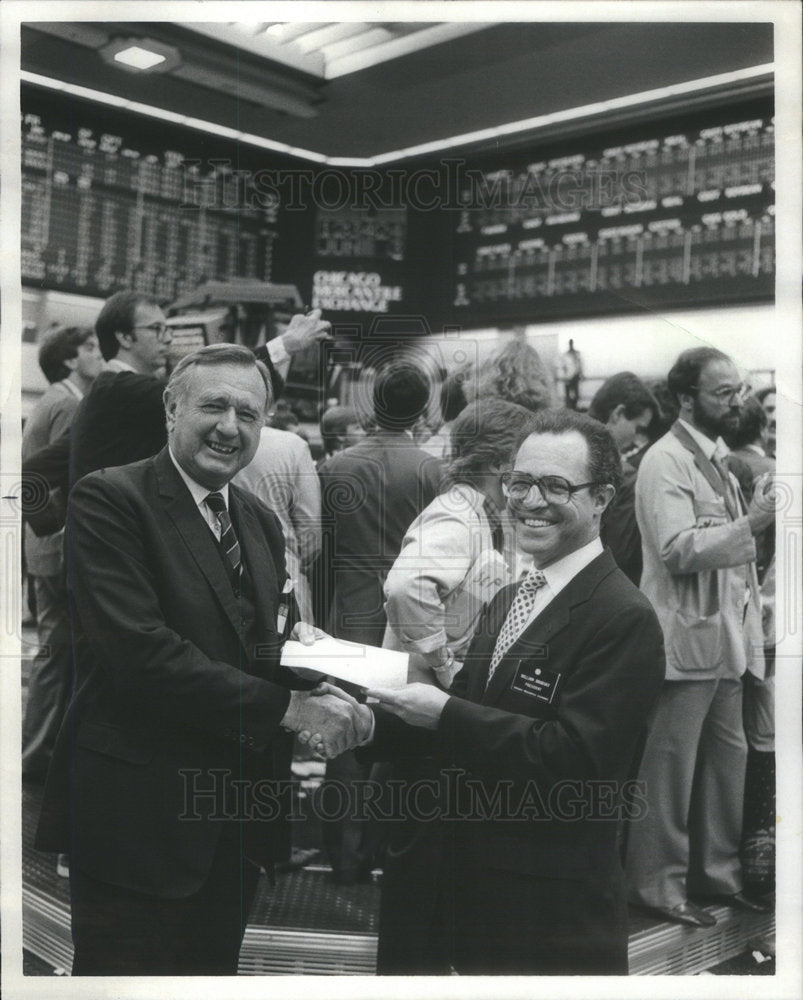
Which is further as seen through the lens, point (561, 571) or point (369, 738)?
point (369, 738)

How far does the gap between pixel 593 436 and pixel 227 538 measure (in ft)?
3.14

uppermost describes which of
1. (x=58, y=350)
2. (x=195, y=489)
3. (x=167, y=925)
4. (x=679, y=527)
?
(x=58, y=350)

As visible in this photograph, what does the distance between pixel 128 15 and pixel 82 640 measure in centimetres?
167

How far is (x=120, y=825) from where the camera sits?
7.78ft

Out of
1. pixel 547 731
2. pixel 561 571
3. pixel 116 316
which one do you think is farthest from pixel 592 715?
pixel 116 316

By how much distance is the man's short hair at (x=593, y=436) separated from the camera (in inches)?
91.3

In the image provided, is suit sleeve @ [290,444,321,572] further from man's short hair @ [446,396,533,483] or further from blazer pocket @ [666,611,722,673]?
blazer pocket @ [666,611,722,673]

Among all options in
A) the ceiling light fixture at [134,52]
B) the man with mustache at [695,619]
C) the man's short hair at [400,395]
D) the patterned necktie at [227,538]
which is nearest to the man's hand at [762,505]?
the man with mustache at [695,619]

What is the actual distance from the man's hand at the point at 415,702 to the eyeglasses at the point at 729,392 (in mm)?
1081

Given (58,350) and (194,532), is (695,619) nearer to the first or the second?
(194,532)

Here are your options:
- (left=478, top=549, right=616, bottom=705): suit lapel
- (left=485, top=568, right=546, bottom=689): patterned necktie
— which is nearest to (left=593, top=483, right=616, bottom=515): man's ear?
(left=478, top=549, right=616, bottom=705): suit lapel

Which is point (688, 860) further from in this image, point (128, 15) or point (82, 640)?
point (128, 15)

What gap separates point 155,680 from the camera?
2268 mm

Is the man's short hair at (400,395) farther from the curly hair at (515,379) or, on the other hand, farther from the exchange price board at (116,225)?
the exchange price board at (116,225)
